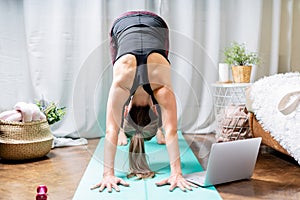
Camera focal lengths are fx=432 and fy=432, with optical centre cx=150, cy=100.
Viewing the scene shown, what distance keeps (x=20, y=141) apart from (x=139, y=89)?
1.05 m

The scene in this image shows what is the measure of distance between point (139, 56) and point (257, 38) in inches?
75.0

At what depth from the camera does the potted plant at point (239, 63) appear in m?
2.86

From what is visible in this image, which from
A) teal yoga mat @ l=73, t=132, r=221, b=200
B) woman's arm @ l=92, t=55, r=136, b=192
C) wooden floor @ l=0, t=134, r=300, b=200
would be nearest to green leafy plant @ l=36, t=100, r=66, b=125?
wooden floor @ l=0, t=134, r=300, b=200

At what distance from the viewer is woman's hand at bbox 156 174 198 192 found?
191cm

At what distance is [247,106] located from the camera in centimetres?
259

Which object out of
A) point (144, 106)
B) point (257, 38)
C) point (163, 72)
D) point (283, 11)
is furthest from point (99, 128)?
point (283, 11)

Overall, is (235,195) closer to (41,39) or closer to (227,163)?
(227,163)

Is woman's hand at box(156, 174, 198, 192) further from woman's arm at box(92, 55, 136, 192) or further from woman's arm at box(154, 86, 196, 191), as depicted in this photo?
woman's arm at box(92, 55, 136, 192)

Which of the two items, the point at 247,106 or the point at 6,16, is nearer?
the point at 247,106

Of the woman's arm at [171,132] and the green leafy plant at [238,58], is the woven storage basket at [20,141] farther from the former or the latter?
the green leafy plant at [238,58]

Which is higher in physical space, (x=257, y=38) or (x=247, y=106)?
(x=257, y=38)

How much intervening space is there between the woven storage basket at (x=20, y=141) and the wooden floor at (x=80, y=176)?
0.17 feet

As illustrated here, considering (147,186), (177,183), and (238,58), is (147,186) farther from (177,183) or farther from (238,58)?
(238,58)

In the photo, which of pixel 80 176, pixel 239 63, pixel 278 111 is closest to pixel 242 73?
pixel 239 63
